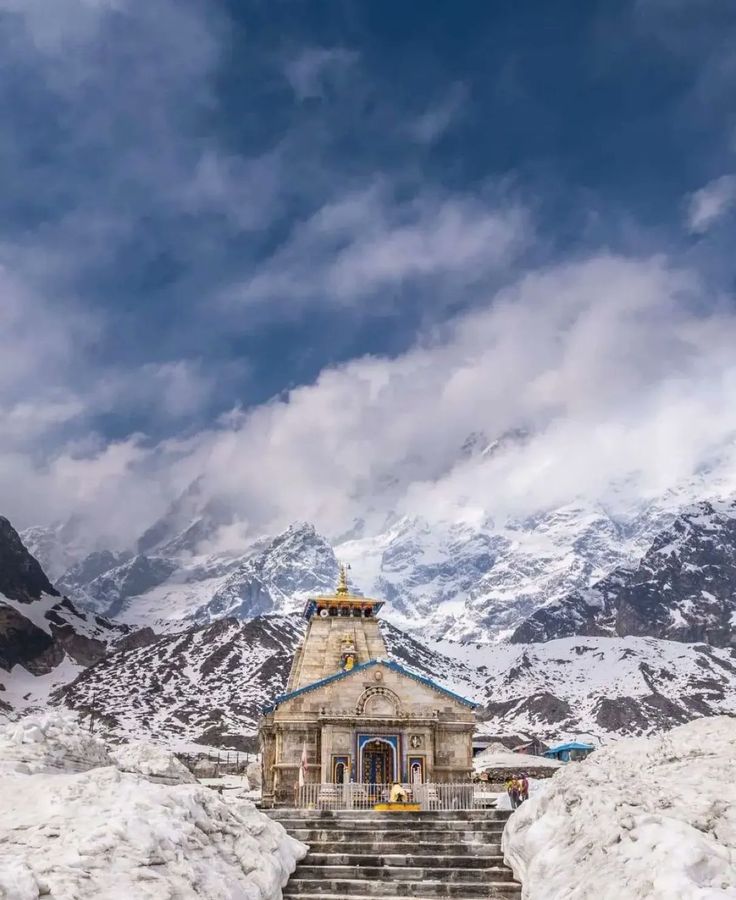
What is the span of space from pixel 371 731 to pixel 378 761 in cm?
125

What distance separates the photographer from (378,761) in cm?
3519

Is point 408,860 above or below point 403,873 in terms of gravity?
above

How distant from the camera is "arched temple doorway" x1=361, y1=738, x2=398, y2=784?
3481cm

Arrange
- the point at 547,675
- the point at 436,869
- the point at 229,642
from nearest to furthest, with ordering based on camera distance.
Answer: the point at 436,869, the point at 229,642, the point at 547,675

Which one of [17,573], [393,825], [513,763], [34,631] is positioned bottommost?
[393,825]

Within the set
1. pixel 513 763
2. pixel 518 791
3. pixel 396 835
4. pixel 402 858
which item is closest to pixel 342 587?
pixel 518 791

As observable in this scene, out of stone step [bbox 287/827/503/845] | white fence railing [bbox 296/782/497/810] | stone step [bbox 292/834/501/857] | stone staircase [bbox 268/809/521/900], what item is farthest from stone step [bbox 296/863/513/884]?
white fence railing [bbox 296/782/497/810]

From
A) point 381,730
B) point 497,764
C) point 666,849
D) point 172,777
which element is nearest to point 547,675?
point 497,764

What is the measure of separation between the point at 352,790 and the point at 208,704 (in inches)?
4237

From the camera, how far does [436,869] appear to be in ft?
51.3

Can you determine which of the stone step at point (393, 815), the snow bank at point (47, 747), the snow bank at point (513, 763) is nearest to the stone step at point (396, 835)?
the stone step at point (393, 815)

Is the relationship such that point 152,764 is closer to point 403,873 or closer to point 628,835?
point 403,873

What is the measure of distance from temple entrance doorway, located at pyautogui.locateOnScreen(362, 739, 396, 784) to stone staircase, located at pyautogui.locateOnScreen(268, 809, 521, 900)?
54.0 ft

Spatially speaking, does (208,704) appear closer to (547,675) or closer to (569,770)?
(547,675)
